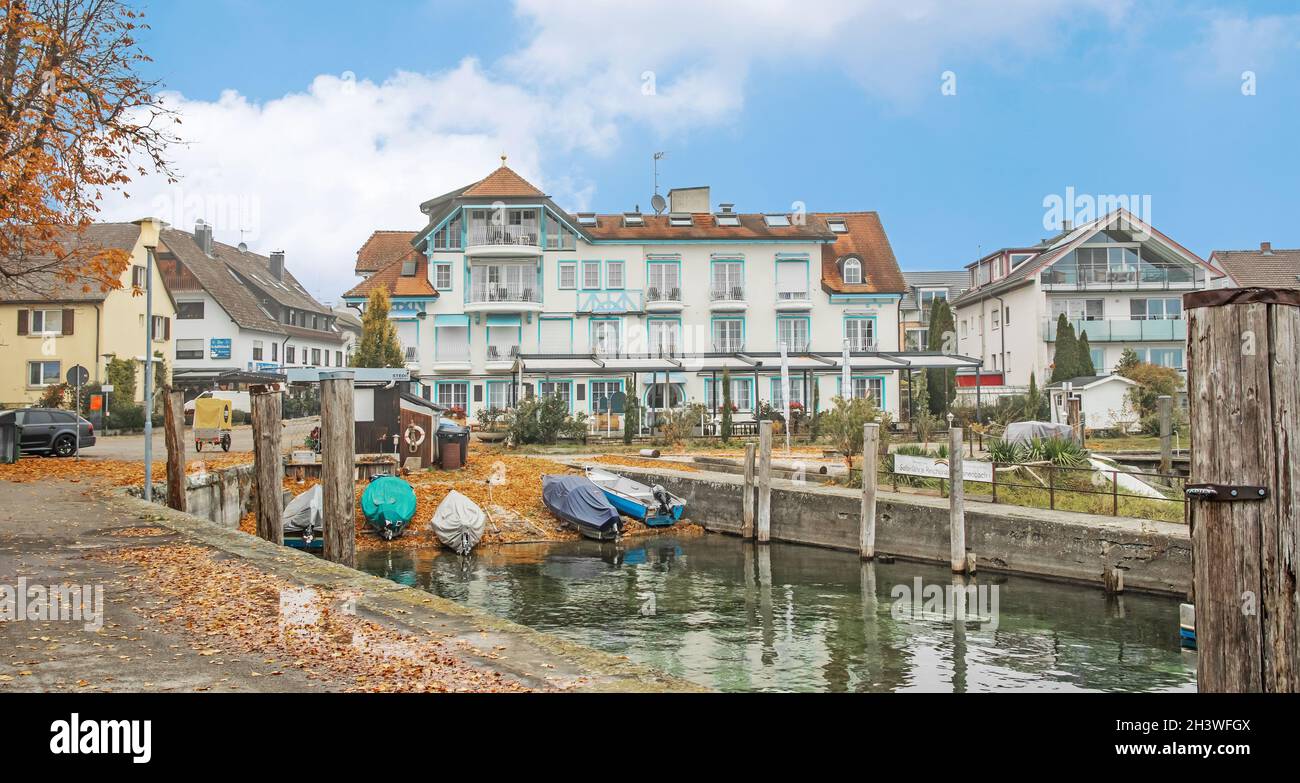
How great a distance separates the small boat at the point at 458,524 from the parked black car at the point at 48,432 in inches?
487

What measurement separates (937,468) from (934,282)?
61.6m

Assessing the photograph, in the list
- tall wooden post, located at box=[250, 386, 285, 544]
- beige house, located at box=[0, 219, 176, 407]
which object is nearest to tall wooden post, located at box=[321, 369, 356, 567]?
tall wooden post, located at box=[250, 386, 285, 544]

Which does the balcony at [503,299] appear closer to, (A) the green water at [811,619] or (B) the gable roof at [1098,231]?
(B) the gable roof at [1098,231]

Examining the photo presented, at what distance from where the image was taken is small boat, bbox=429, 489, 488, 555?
23656 mm

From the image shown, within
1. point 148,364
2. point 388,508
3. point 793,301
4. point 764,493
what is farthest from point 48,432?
point 793,301

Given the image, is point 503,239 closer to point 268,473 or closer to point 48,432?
point 48,432

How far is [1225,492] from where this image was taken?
4.70 meters

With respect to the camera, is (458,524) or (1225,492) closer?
(1225,492)

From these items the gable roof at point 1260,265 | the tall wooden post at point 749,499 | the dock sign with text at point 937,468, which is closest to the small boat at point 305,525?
the tall wooden post at point 749,499

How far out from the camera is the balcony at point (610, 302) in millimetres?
52375

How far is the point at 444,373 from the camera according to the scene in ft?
168

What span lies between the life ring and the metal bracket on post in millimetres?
26825
